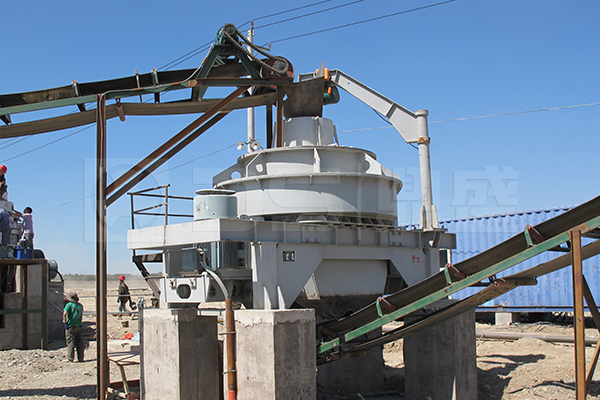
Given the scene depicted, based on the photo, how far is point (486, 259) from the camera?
299 inches

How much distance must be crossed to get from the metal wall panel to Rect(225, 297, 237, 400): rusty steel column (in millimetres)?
12052

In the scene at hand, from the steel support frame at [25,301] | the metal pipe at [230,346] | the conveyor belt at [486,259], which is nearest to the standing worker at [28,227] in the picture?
the steel support frame at [25,301]

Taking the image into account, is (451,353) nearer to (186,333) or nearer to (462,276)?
(462,276)

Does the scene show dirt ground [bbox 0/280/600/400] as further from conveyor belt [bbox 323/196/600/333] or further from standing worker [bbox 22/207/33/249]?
conveyor belt [bbox 323/196/600/333]

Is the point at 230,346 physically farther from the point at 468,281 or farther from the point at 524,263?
the point at 524,263

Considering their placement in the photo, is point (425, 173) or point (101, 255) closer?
point (101, 255)

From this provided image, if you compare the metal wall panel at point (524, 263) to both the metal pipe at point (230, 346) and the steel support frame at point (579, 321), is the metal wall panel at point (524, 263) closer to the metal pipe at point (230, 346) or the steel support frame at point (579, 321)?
the steel support frame at point (579, 321)

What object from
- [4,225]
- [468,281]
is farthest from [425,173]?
[4,225]

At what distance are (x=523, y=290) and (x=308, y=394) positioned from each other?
40.0 ft

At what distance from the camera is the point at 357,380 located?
12.4 metres

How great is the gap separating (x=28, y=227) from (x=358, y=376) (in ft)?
35.2

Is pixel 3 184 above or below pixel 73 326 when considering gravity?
above

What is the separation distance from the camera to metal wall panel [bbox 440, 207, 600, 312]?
16.9 m

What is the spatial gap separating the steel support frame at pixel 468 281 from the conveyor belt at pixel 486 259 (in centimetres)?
11
